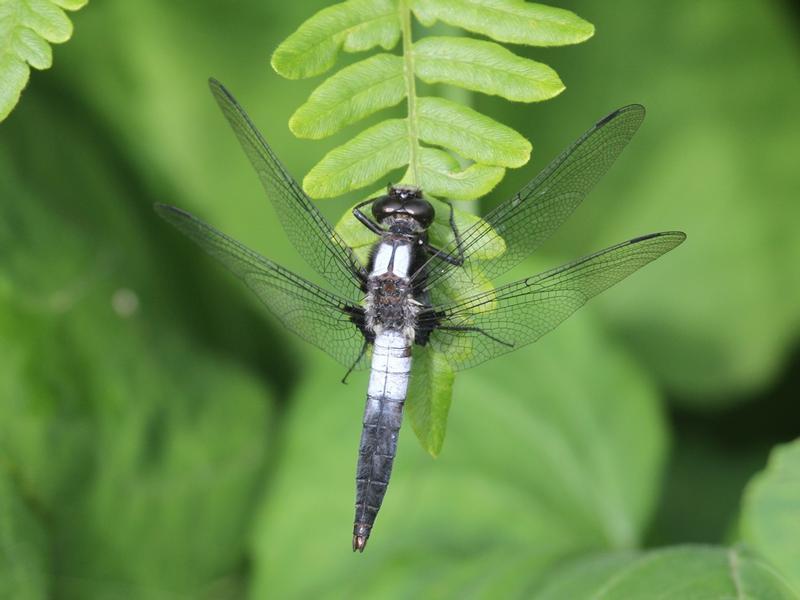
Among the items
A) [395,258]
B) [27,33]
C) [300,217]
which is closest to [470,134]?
[395,258]

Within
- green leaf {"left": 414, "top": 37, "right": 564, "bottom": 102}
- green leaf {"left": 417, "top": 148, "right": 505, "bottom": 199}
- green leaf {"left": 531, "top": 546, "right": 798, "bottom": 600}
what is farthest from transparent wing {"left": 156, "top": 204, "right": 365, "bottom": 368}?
green leaf {"left": 531, "top": 546, "right": 798, "bottom": 600}

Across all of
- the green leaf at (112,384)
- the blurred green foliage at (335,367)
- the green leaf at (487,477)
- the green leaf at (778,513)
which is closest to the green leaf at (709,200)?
the blurred green foliage at (335,367)

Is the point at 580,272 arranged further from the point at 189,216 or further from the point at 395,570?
the point at 395,570

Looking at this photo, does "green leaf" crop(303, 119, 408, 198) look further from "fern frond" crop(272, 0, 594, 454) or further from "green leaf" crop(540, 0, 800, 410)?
"green leaf" crop(540, 0, 800, 410)

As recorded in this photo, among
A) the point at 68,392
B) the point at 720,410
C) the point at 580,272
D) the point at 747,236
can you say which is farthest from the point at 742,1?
the point at 68,392

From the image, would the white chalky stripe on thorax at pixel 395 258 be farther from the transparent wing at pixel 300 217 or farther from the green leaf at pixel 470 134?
the green leaf at pixel 470 134

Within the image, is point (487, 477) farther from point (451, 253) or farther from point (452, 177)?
point (452, 177)
